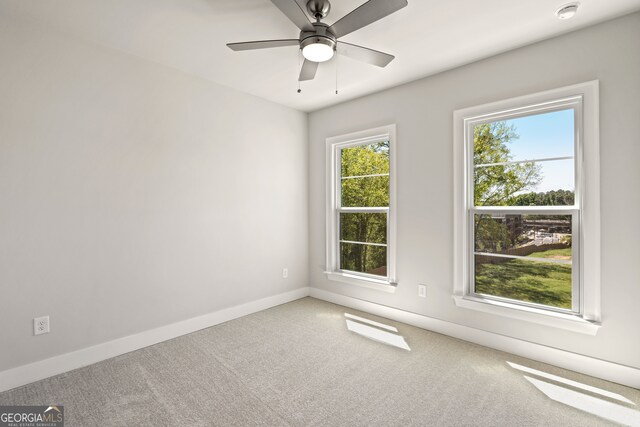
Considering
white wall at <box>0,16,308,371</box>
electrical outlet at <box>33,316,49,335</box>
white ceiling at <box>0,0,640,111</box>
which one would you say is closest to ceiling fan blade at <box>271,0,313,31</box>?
white ceiling at <box>0,0,640,111</box>

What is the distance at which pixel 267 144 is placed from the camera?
388 cm

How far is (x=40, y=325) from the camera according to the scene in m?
2.32

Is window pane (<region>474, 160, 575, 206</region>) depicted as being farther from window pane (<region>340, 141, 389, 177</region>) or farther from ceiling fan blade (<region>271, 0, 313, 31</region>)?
ceiling fan blade (<region>271, 0, 313, 31</region>)

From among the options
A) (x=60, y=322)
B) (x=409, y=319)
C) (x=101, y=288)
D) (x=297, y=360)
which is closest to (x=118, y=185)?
(x=101, y=288)

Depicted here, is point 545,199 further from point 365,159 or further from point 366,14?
point 366,14

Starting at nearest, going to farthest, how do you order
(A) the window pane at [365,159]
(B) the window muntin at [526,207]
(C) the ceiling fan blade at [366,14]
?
(C) the ceiling fan blade at [366,14]
(B) the window muntin at [526,207]
(A) the window pane at [365,159]

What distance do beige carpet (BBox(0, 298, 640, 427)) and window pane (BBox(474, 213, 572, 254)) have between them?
905 millimetres

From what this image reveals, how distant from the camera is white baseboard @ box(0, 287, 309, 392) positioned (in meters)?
2.22

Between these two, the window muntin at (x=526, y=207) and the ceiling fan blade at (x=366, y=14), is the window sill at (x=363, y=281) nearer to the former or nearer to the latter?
the window muntin at (x=526, y=207)

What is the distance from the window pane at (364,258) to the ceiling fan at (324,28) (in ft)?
7.11

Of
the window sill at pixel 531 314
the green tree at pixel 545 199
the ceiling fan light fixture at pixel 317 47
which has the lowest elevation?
the window sill at pixel 531 314

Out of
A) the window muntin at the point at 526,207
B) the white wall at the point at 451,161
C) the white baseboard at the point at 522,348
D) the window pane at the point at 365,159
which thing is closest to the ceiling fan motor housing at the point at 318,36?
the white wall at the point at 451,161

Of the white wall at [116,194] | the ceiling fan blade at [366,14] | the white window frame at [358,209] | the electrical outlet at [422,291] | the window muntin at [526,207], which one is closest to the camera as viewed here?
the ceiling fan blade at [366,14]

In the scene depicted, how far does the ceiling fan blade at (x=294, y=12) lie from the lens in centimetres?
174
